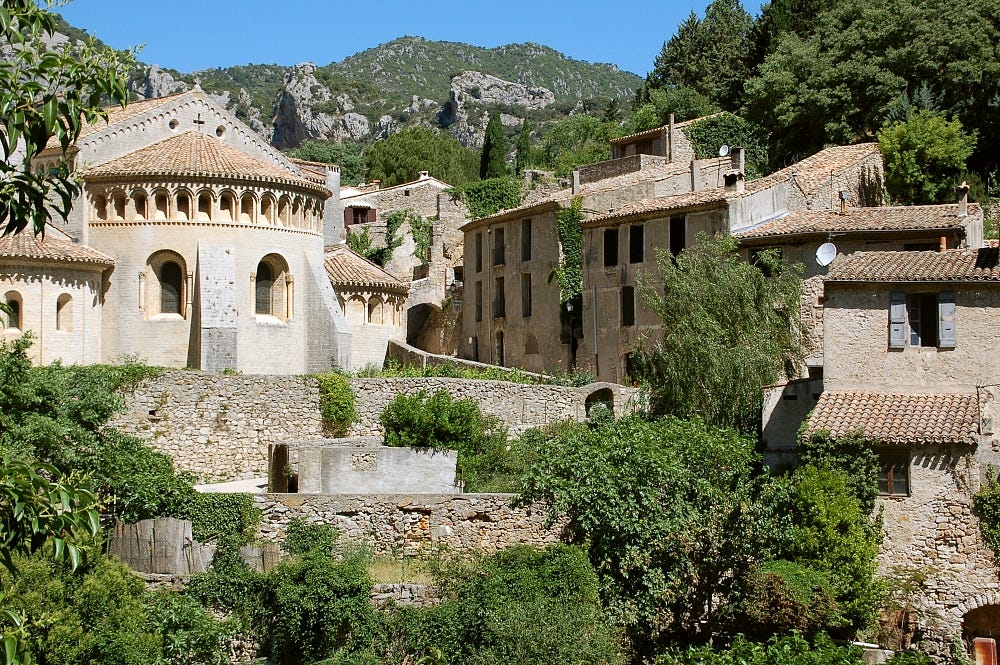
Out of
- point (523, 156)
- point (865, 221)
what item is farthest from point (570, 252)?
point (523, 156)

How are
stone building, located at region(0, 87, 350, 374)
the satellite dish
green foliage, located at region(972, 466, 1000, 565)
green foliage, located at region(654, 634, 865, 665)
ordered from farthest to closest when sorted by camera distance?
stone building, located at region(0, 87, 350, 374) < the satellite dish < green foliage, located at region(972, 466, 1000, 565) < green foliage, located at region(654, 634, 865, 665)

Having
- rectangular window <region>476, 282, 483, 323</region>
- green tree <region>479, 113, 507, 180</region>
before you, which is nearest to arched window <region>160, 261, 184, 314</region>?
rectangular window <region>476, 282, 483, 323</region>

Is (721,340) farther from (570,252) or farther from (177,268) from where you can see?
(177,268)

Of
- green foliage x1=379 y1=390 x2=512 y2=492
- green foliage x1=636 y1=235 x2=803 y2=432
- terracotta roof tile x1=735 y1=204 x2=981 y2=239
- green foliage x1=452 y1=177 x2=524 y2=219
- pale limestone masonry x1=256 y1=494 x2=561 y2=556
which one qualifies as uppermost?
green foliage x1=452 y1=177 x2=524 y2=219

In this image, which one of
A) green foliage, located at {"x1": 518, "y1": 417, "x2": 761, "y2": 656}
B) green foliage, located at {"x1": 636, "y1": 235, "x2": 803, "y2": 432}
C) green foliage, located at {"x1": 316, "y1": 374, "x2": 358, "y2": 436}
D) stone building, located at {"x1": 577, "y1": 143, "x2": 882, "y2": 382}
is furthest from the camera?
stone building, located at {"x1": 577, "y1": 143, "x2": 882, "y2": 382}

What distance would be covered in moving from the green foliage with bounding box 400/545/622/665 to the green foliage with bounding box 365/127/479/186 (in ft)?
196

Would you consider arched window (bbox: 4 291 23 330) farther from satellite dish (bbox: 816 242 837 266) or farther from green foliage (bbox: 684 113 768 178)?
green foliage (bbox: 684 113 768 178)

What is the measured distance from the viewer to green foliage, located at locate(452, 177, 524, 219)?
200 ft

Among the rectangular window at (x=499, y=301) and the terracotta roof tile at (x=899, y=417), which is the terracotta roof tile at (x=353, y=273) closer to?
the rectangular window at (x=499, y=301)

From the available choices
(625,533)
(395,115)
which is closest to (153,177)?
(625,533)

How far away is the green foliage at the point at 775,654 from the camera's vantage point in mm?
20781

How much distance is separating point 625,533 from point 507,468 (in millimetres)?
5347

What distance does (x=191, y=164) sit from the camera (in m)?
34.5

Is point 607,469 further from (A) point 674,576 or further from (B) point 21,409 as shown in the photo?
(B) point 21,409
